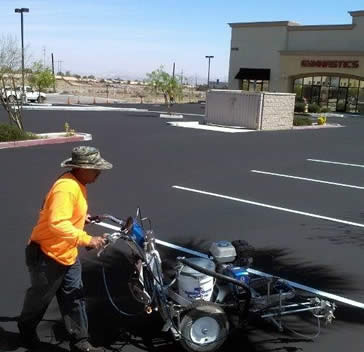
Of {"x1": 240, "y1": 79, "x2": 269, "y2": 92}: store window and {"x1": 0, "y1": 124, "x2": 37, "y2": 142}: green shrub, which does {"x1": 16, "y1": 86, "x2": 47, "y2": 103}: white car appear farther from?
{"x1": 0, "y1": 124, "x2": 37, "y2": 142}: green shrub

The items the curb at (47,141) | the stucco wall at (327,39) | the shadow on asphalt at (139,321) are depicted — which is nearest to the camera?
the shadow on asphalt at (139,321)

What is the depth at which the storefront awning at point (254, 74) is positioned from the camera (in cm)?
4959

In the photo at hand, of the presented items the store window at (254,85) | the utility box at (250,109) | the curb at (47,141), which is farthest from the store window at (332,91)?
the curb at (47,141)

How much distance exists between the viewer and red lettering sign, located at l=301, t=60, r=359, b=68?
144 ft

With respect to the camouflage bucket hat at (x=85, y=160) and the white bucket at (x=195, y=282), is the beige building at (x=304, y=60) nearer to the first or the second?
the white bucket at (x=195, y=282)

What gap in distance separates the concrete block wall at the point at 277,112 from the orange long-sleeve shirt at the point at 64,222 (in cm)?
2201

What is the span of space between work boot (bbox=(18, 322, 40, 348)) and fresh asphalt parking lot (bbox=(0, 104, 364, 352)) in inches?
2.9

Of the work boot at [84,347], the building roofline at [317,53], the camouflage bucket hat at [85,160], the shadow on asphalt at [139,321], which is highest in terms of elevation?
the building roofline at [317,53]

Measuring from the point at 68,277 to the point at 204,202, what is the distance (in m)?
5.35

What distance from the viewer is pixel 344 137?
23688 millimetres

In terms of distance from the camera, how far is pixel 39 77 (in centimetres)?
4600

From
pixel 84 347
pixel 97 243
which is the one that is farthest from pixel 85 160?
pixel 84 347

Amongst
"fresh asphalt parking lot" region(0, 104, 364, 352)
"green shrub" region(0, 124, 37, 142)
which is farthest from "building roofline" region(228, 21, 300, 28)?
"green shrub" region(0, 124, 37, 142)

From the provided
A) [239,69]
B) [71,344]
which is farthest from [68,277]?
[239,69]
